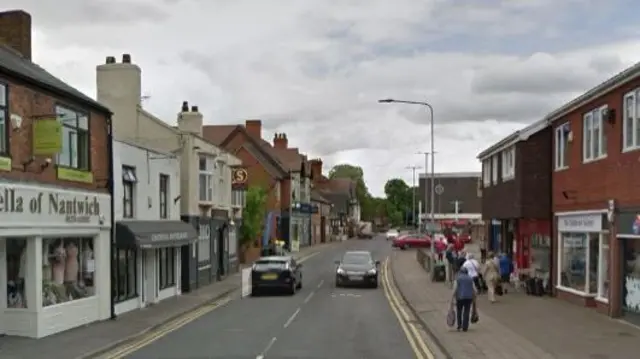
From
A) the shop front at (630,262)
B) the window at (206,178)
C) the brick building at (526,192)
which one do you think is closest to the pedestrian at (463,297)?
the shop front at (630,262)

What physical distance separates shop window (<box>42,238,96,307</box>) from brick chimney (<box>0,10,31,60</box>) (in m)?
5.81

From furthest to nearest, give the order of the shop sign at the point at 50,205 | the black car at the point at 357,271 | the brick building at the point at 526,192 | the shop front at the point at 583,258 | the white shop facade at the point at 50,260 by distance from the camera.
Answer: the black car at the point at 357,271 < the brick building at the point at 526,192 < the shop front at the point at 583,258 < the white shop facade at the point at 50,260 < the shop sign at the point at 50,205

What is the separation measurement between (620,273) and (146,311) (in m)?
13.8

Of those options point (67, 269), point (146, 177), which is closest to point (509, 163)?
point (146, 177)

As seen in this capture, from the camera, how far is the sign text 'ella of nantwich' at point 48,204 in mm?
16031

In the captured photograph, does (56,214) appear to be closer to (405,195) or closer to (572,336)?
(572,336)

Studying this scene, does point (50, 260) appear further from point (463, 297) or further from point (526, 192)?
point (526, 192)

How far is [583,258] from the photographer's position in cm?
2405

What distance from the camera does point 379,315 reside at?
23172mm

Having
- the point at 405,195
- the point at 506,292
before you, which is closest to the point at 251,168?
the point at 506,292

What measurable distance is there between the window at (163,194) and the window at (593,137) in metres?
14.7

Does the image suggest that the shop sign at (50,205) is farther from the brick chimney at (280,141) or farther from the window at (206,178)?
the brick chimney at (280,141)

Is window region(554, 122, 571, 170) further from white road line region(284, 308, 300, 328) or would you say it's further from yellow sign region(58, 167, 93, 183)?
yellow sign region(58, 167, 93, 183)

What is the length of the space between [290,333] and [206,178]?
16.3 meters
